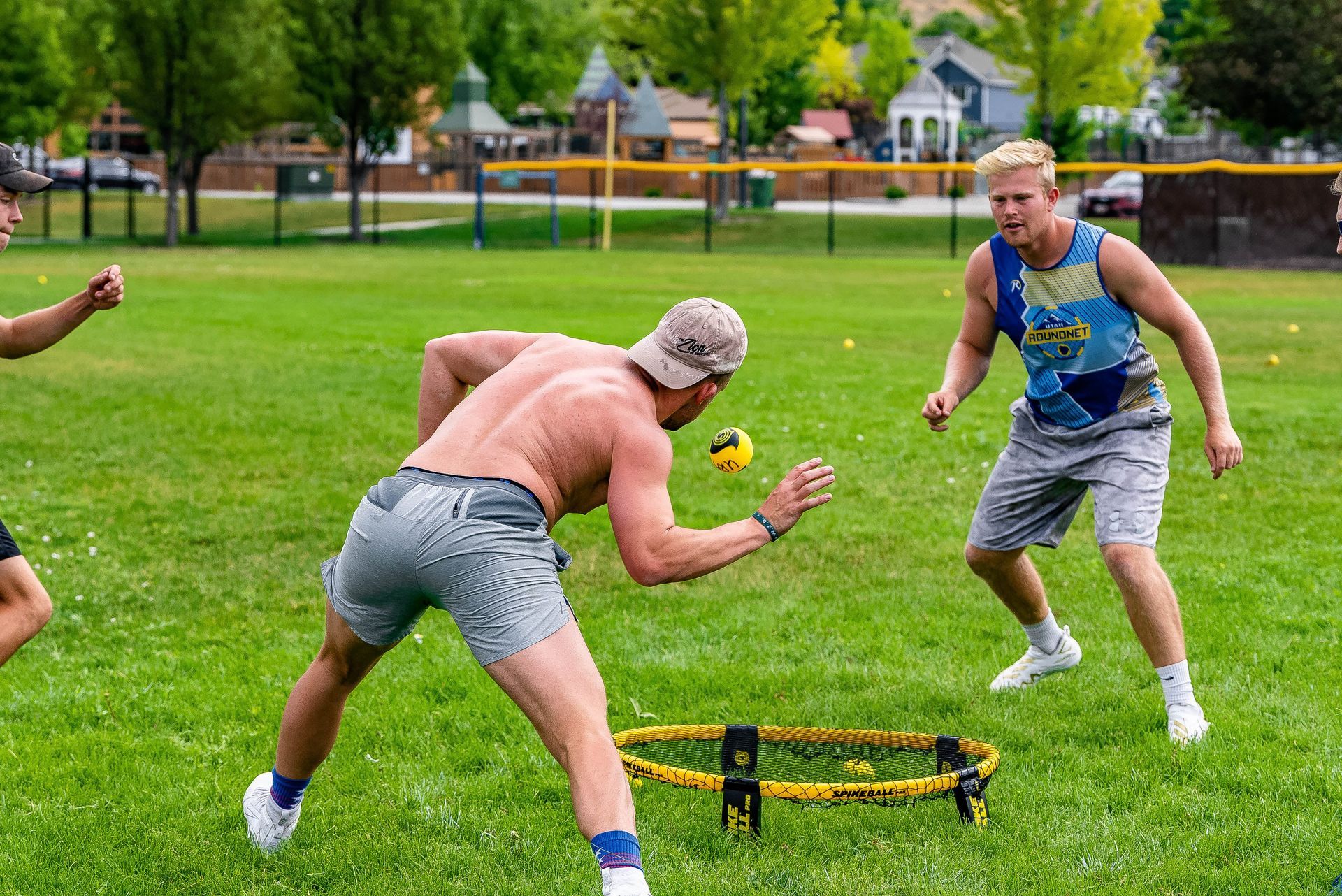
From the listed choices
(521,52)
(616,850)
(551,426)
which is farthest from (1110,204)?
(616,850)

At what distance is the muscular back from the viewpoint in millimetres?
3900

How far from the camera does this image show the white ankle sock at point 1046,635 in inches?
241

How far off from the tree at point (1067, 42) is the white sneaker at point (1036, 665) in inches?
1596

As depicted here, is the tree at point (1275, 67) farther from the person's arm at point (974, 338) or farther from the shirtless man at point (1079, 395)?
the shirtless man at point (1079, 395)

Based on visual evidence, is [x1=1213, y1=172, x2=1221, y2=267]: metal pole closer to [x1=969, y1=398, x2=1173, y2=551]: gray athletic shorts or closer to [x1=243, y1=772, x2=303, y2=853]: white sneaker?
[x1=969, y1=398, x2=1173, y2=551]: gray athletic shorts

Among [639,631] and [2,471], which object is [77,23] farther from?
[639,631]

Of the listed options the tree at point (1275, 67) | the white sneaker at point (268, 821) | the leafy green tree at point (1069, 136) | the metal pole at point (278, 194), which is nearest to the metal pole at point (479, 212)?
the metal pole at point (278, 194)

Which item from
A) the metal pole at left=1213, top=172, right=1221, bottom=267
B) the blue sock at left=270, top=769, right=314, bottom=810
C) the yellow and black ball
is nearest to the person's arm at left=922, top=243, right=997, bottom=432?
the yellow and black ball

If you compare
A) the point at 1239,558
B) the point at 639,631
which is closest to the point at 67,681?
the point at 639,631

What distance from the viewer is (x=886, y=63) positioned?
89.8m

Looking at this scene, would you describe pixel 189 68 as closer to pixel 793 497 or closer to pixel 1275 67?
pixel 1275 67

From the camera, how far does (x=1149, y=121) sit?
7831 centimetres

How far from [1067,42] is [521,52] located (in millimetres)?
40773

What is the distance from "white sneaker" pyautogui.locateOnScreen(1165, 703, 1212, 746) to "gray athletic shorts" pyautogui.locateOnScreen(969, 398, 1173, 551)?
1.94 feet
